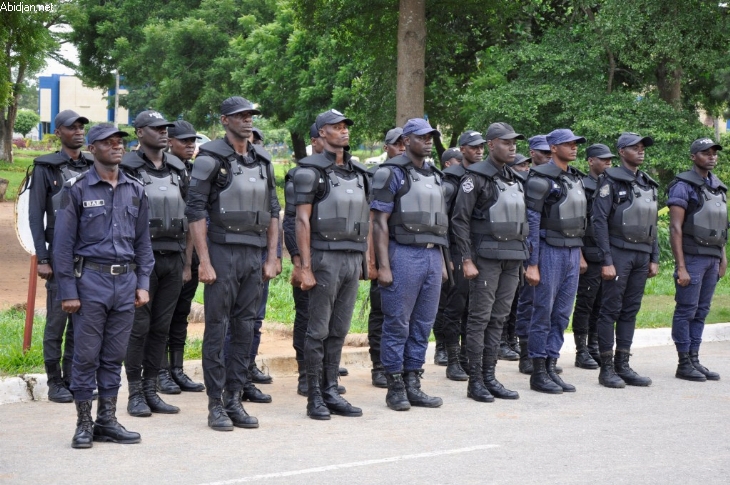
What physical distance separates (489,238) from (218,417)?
9.04ft

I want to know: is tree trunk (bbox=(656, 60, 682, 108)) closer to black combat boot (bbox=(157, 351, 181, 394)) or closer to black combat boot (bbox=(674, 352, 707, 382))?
black combat boot (bbox=(674, 352, 707, 382))

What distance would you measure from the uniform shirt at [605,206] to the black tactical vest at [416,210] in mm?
1861

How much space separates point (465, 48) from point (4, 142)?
1196 inches

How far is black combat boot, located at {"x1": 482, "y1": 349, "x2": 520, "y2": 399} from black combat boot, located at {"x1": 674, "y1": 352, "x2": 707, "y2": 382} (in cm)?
209

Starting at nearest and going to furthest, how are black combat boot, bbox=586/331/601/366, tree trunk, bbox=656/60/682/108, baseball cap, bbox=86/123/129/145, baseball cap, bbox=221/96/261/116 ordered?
baseball cap, bbox=86/123/129/145, baseball cap, bbox=221/96/261/116, black combat boot, bbox=586/331/601/366, tree trunk, bbox=656/60/682/108

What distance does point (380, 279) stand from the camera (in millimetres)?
8375

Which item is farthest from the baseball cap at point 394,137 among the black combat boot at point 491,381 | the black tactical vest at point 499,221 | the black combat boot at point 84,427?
the black combat boot at point 84,427

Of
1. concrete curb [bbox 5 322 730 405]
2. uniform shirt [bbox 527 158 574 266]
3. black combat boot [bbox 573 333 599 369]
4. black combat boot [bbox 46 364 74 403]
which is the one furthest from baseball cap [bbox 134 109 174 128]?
black combat boot [bbox 573 333 599 369]

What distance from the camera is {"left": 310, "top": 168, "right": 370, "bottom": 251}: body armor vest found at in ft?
25.8

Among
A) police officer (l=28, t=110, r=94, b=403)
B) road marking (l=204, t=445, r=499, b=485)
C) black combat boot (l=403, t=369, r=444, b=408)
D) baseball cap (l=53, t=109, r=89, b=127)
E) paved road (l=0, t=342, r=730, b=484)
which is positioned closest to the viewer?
road marking (l=204, t=445, r=499, b=485)

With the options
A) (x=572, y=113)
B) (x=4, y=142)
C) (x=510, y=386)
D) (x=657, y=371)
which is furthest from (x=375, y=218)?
(x=4, y=142)

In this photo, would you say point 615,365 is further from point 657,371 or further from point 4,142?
point 4,142

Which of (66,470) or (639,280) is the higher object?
(639,280)

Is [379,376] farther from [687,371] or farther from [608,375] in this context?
[687,371]
